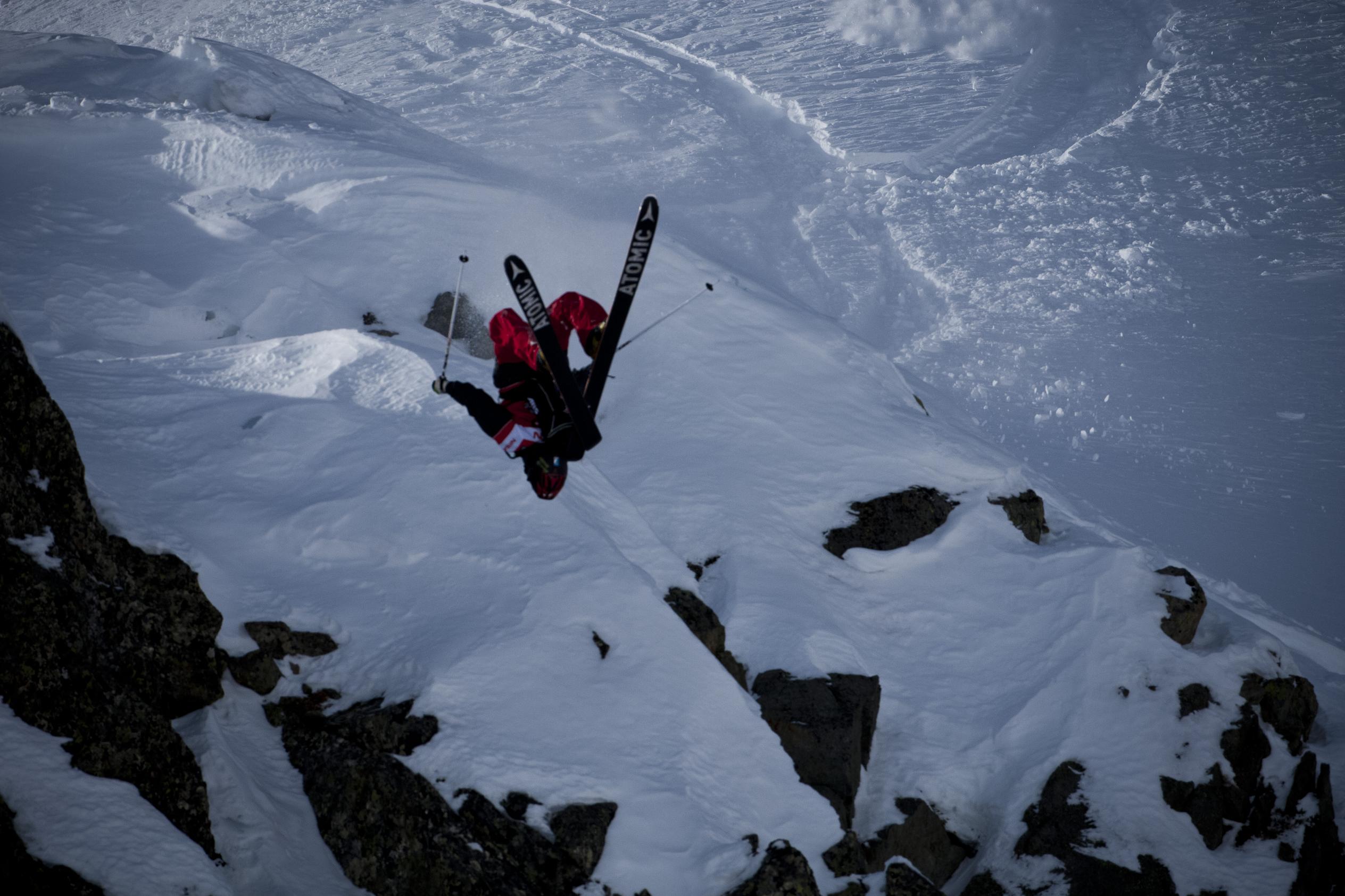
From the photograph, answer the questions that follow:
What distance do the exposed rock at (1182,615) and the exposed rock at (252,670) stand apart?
45.5ft

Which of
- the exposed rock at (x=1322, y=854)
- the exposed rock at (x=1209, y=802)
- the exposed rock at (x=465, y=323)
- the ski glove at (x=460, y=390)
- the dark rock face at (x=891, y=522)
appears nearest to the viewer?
the ski glove at (x=460, y=390)

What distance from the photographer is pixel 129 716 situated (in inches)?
242

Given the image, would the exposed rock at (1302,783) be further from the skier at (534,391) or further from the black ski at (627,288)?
the black ski at (627,288)

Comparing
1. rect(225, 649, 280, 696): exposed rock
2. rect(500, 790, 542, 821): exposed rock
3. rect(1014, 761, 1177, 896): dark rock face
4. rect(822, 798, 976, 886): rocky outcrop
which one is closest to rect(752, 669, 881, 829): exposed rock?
rect(822, 798, 976, 886): rocky outcrop

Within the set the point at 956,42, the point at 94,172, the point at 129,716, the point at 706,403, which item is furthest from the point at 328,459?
the point at 956,42

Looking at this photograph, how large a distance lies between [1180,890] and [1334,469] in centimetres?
8139

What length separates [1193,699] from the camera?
45.3ft

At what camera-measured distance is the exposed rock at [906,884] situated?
8.36 meters

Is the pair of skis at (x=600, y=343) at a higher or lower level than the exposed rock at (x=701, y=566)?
higher

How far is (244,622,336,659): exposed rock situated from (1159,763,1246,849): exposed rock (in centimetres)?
1186

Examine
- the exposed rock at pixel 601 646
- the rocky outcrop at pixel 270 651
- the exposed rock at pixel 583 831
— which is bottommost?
the exposed rock at pixel 583 831

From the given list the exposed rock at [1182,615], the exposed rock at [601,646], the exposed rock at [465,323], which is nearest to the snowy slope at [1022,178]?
the exposed rock at [465,323]

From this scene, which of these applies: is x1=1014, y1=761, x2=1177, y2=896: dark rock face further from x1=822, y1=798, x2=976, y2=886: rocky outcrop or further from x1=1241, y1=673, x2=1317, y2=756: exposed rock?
x1=1241, y1=673, x2=1317, y2=756: exposed rock

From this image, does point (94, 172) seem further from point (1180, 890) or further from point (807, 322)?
point (1180, 890)
